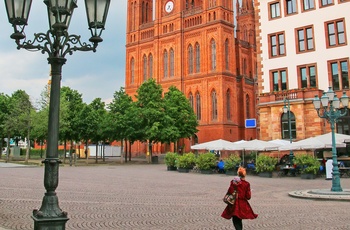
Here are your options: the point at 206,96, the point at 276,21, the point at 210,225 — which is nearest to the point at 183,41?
the point at 206,96

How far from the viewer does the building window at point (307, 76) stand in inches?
1300

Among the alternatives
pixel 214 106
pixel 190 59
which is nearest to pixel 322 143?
pixel 214 106

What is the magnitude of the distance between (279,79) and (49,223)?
105 ft

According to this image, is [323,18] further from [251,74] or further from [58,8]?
[251,74]

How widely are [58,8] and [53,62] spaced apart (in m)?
0.92

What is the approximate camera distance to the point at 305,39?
33.6 metres

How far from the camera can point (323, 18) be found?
32.5m

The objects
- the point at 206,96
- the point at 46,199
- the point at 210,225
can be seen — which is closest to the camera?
the point at 46,199

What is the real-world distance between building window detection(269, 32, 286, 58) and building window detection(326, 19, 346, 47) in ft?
13.6

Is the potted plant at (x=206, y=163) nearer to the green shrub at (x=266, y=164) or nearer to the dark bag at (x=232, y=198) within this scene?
the green shrub at (x=266, y=164)

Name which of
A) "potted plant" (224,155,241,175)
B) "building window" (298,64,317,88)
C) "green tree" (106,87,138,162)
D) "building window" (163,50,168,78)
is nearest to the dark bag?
"potted plant" (224,155,241,175)

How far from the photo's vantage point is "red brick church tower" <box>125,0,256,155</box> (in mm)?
61250

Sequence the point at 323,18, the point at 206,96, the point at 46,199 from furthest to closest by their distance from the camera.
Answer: the point at 206,96, the point at 323,18, the point at 46,199

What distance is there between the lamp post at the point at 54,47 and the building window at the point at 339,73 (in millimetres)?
29113
